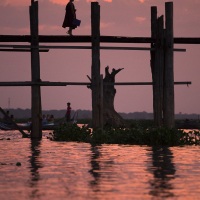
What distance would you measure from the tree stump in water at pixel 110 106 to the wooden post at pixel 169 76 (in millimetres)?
18283

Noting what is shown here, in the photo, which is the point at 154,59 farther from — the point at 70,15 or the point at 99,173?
the point at 99,173

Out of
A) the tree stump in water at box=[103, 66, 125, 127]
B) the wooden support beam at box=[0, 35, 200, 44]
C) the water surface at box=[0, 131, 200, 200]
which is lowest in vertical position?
the water surface at box=[0, 131, 200, 200]

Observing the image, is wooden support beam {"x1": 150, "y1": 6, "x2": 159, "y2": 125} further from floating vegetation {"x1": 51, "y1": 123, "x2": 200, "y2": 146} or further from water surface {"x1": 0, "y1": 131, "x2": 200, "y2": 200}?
water surface {"x1": 0, "y1": 131, "x2": 200, "y2": 200}

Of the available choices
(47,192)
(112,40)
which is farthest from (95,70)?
(47,192)

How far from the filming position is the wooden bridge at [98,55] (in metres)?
25.8

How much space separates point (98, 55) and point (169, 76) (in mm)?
2844

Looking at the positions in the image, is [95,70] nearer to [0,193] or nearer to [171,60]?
[171,60]

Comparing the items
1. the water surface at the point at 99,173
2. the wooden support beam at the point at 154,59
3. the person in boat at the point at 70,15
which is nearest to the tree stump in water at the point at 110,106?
the wooden support beam at the point at 154,59

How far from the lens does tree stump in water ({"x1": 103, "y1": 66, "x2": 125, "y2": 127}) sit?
4630cm

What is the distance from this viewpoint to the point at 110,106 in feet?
159

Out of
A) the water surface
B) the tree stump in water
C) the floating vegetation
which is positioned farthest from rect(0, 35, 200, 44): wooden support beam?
the tree stump in water

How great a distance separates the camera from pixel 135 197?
10234 millimetres

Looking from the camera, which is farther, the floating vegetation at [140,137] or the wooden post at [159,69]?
the wooden post at [159,69]

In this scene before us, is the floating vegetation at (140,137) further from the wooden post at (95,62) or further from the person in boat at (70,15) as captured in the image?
the person in boat at (70,15)
